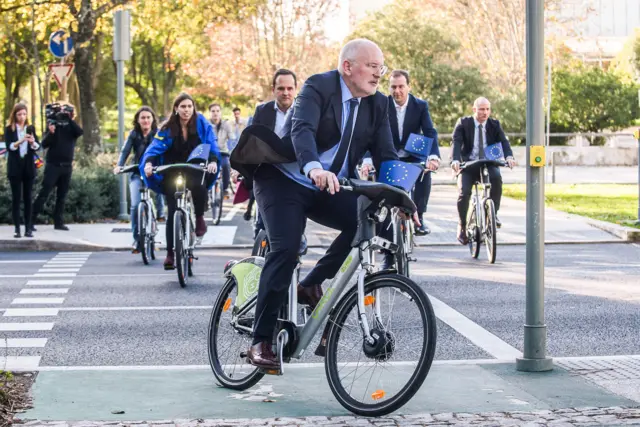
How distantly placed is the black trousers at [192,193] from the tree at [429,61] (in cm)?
2956

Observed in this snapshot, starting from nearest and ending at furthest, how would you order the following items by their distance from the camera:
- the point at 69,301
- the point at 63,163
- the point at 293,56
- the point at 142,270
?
the point at 69,301
the point at 142,270
the point at 63,163
the point at 293,56

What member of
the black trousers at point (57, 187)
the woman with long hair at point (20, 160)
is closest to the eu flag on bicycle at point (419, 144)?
the woman with long hair at point (20, 160)

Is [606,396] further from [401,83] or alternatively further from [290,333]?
[401,83]

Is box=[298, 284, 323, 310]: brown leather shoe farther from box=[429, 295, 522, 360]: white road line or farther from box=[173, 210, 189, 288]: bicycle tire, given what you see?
box=[173, 210, 189, 288]: bicycle tire

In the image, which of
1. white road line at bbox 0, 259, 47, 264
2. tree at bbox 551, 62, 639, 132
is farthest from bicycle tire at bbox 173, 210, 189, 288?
tree at bbox 551, 62, 639, 132

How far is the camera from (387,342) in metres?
5.56

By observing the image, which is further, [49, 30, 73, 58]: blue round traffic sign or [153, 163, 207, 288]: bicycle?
[49, 30, 73, 58]: blue round traffic sign

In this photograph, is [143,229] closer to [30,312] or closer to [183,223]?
[183,223]

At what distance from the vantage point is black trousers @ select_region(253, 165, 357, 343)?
236 inches

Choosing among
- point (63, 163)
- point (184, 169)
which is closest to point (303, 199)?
point (184, 169)

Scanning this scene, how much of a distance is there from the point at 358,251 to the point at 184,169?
20.9 ft

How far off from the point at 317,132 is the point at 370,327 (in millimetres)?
1053

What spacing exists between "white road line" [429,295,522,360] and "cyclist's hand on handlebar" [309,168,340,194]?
8.04ft

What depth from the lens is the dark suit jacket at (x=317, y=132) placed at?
5.93m
